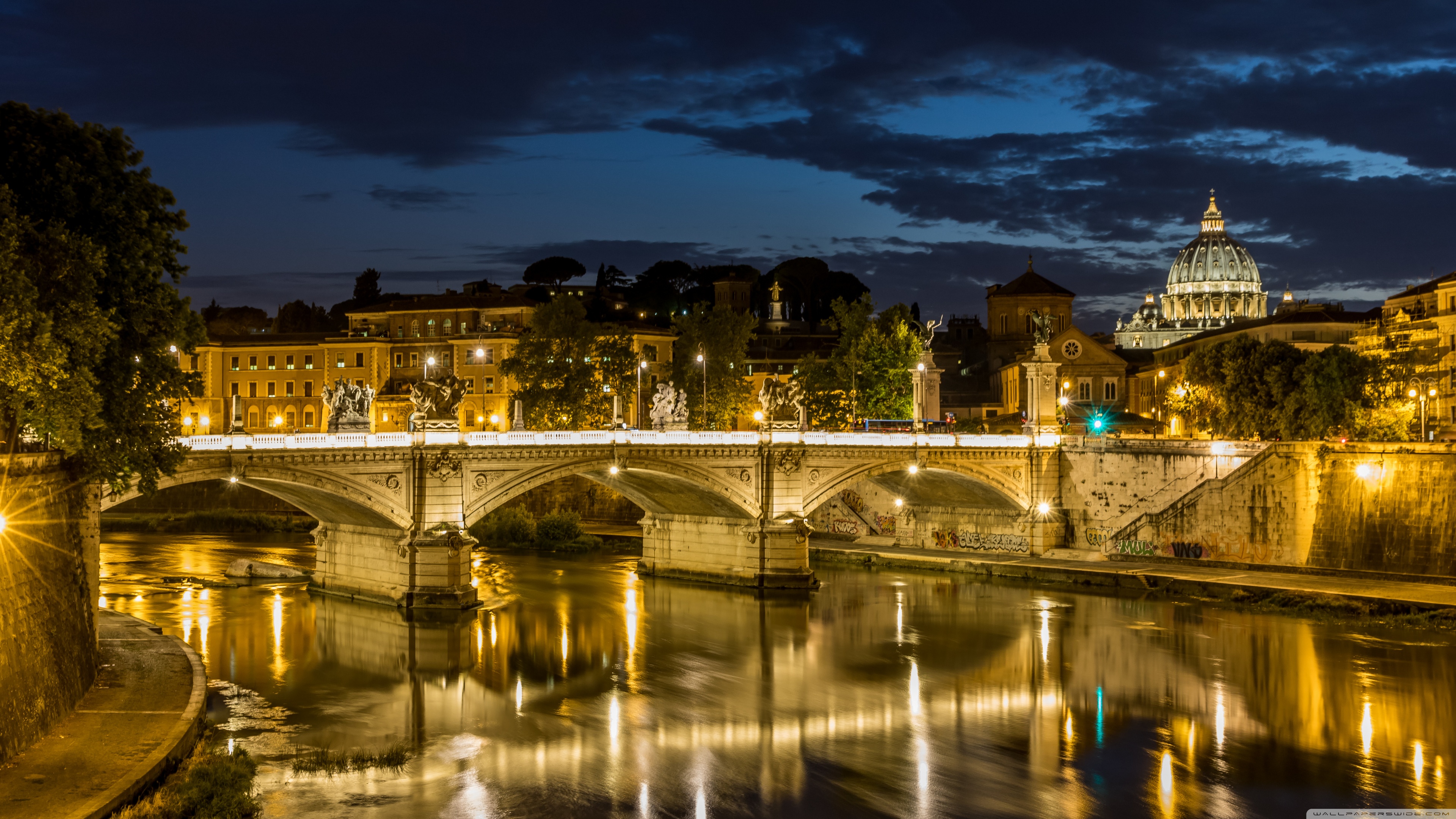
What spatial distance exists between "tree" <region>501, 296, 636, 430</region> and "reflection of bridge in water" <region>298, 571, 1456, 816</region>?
77.2ft

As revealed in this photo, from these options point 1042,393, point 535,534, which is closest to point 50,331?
point 1042,393

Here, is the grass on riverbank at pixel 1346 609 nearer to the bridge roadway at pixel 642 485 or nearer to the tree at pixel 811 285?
the bridge roadway at pixel 642 485

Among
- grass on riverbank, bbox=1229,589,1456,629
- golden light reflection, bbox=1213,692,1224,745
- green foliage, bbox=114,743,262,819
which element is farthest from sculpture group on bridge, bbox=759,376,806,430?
green foliage, bbox=114,743,262,819

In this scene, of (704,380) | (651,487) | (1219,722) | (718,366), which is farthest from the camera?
(718,366)

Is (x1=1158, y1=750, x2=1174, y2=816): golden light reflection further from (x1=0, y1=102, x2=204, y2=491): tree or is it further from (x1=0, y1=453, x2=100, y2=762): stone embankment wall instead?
(x1=0, y1=102, x2=204, y2=491): tree

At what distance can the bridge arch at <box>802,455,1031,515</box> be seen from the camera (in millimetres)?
50250

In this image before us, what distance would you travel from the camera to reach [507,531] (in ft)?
206

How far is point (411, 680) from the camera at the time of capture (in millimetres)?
33938

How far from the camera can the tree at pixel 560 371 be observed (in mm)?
68875

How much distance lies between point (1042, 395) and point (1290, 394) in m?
11.5

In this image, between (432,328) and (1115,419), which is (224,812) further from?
(432,328)

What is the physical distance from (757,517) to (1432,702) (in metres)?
23.6

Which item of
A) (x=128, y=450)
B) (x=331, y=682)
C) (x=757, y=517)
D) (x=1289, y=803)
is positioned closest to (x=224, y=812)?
(x=128, y=450)

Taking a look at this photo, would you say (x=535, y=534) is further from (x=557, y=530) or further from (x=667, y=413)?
(x=667, y=413)
